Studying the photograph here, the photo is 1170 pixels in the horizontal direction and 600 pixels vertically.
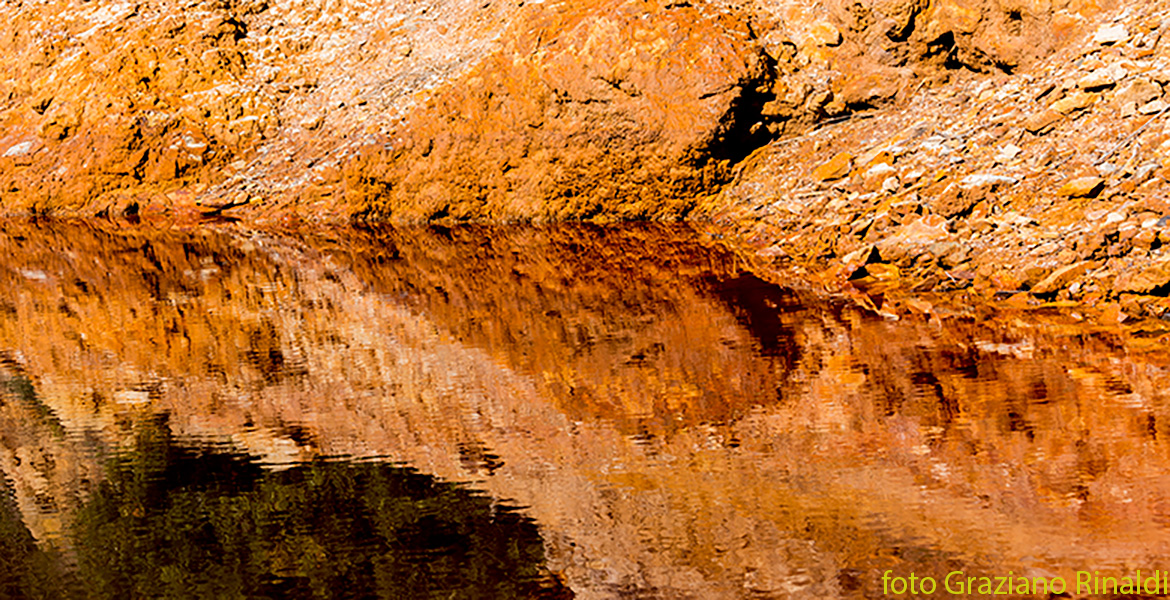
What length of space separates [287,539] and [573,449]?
5.97 ft

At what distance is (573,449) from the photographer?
20.1ft

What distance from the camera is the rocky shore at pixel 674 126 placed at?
1012cm

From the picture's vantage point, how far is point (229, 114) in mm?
20281

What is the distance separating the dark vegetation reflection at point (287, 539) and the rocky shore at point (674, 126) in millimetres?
5052

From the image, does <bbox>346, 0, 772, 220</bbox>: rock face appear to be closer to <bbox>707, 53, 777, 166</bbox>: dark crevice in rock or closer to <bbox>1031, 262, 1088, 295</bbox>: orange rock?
<bbox>707, 53, 777, 166</bbox>: dark crevice in rock

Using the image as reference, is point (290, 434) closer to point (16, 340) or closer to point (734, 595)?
point (734, 595)

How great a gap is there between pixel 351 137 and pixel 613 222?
550cm

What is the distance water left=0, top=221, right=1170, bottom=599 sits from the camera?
4676 millimetres

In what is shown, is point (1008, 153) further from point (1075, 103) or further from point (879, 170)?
point (879, 170)

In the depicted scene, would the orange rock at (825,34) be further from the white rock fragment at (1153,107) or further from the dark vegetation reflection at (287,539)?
the dark vegetation reflection at (287,539)

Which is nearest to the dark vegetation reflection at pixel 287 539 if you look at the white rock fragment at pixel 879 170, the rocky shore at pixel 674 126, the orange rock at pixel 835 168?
the rocky shore at pixel 674 126

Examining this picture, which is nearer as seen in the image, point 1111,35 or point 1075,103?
point 1075,103

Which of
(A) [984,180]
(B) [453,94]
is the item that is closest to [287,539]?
(A) [984,180]

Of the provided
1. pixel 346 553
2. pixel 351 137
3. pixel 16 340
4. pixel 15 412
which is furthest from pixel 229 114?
pixel 346 553
